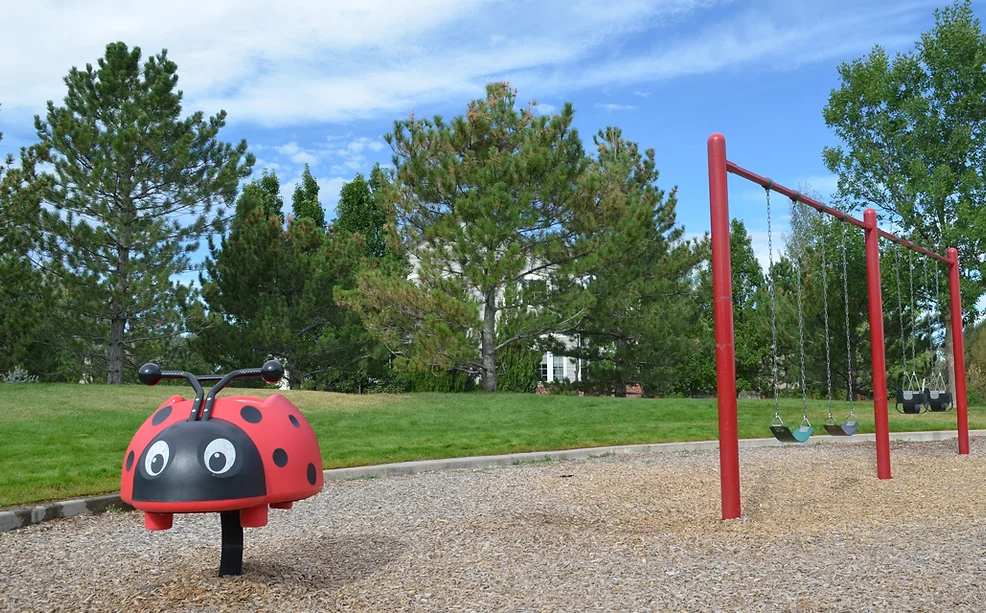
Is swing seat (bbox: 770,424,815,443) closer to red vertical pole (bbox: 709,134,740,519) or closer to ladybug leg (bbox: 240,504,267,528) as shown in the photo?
red vertical pole (bbox: 709,134,740,519)

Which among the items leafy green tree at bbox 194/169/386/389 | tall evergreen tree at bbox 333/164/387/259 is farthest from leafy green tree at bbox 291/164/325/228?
leafy green tree at bbox 194/169/386/389

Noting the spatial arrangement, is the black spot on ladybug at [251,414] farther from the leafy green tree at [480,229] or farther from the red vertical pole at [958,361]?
the leafy green tree at [480,229]

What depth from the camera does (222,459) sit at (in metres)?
4.20

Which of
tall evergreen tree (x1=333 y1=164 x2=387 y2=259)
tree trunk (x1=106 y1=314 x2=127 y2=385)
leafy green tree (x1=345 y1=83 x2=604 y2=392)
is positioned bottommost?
tree trunk (x1=106 y1=314 x2=127 y2=385)

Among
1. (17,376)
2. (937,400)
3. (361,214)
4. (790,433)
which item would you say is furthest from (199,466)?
(361,214)

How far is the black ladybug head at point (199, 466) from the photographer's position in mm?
4133

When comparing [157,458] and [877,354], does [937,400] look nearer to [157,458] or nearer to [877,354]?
[877,354]

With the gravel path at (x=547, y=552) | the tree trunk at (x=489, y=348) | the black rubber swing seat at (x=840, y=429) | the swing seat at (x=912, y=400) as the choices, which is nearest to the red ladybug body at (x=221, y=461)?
the gravel path at (x=547, y=552)

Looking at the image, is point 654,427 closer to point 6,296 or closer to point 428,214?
point 428,214

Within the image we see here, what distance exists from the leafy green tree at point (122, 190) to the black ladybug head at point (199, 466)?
21069 mm

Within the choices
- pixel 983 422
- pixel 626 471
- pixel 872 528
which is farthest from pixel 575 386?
pixel 872 528

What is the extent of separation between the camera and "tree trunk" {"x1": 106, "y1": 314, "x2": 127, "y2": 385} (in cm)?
2455

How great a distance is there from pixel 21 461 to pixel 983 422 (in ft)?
58.5

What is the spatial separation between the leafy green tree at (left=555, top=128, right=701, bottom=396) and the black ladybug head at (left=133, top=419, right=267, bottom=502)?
1995 cm
